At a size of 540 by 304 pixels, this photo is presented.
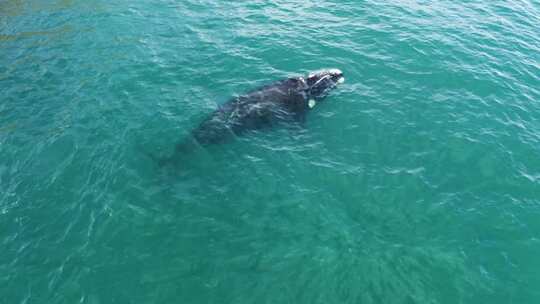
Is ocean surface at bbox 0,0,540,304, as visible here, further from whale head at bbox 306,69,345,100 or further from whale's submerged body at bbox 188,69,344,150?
whale's submerged body at bbox 188,69,344,150

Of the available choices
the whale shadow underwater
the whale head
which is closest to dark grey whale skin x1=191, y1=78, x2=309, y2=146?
the whale shadow underwater

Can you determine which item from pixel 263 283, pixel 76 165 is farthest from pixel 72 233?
pixel 263 283

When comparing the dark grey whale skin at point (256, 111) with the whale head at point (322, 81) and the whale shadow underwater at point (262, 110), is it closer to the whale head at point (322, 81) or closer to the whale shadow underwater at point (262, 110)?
the whale shadow underwater at point (262, 110)

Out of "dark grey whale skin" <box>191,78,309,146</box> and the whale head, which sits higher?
the whale head

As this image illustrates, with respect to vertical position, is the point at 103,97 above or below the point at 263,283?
above

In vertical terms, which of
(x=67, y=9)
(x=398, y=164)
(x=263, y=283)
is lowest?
(x=263, y=283)

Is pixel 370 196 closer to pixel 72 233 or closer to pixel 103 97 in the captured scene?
pixel 72 233

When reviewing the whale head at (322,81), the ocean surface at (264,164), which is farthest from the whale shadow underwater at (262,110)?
the ocean surface at (264,164)
